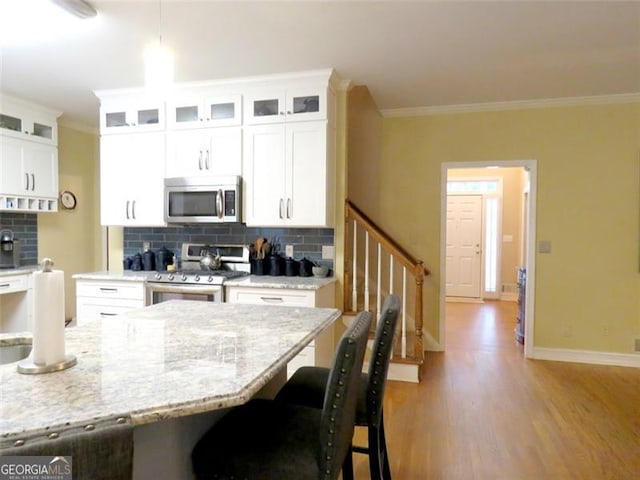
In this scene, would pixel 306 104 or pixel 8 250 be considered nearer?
pixel 306 104

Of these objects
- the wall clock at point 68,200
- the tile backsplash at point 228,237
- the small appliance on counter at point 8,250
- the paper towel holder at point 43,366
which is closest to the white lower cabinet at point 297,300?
the tile backsplash at point 228,237

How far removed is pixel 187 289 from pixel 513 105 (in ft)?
12.0

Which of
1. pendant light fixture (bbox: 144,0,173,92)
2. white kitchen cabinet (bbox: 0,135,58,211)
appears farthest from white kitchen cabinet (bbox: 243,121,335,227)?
white kitchen cabinet (bbox: 0,135,58,211)

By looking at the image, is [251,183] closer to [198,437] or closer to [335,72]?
[335,72]

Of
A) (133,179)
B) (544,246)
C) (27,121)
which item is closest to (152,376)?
(133,179)

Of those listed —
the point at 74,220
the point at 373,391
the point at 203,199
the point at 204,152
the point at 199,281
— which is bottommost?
the point at 373,391

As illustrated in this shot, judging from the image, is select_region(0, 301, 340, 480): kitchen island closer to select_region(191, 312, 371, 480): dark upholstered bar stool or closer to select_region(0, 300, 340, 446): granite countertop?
select_region(0, 300, 340, 446): granite countertop

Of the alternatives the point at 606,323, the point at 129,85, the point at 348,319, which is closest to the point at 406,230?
the point at 348,319

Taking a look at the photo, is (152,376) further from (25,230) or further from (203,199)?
(25,230)

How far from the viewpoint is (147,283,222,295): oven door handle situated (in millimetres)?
3281

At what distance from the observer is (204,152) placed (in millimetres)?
3650

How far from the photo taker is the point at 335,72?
3324 mm

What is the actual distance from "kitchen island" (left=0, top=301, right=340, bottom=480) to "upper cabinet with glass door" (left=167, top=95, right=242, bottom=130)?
228 cm

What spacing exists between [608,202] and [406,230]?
198 cm
